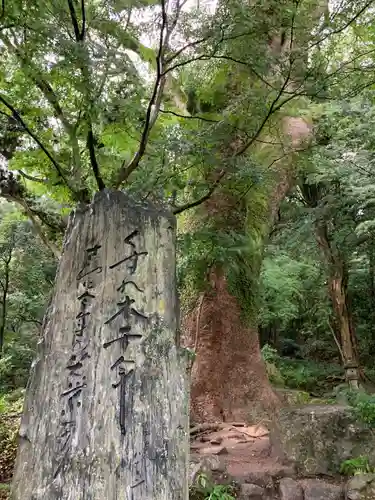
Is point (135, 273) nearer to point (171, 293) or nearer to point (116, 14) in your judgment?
point (171, 293)

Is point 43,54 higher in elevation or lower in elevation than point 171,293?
higher

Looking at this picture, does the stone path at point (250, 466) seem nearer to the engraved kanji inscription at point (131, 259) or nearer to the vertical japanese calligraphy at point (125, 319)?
the vertical japanese calligraphy at point (125, 319)

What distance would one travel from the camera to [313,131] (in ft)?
26.0

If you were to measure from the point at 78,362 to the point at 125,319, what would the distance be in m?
0.32

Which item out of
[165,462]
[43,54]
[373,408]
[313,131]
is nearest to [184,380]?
[165,462]

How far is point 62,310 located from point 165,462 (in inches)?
38.0

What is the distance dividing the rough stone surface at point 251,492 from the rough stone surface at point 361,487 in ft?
2.55

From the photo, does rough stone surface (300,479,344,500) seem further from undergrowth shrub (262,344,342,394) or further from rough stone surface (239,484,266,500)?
undergrowth shrub (262,344,342,394)

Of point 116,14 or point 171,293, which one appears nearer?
point 171,293

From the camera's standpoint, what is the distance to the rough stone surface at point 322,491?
410 centimetres

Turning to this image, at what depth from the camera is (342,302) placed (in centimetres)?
973

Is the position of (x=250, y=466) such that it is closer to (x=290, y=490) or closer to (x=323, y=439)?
(x=290, y=490)

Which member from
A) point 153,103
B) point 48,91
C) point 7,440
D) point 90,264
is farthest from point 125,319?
point 7,440

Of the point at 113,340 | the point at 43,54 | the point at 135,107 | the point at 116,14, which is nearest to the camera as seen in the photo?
the point at 113,340
